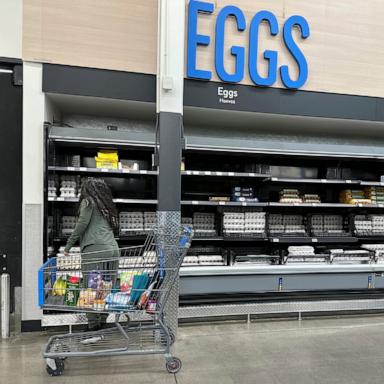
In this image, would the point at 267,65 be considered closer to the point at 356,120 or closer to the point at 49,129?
the point at 356,120

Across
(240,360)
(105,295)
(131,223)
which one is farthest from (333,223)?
(105,295)

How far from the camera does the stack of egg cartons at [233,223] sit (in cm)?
422

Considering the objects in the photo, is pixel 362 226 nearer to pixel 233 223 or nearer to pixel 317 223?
pixel 317 223

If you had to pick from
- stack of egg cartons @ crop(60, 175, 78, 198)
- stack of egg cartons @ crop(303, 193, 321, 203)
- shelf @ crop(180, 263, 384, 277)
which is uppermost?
stack of egg cartons @ crop(60, 175, 78, 198)

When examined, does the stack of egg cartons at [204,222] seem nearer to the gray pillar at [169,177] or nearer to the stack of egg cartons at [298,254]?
the gray pillar at [169,177]

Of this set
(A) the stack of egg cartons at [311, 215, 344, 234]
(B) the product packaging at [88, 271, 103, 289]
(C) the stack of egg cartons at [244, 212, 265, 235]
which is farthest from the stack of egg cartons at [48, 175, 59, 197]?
(A) the stack of egg cartons at [311, 215, 344, 234]

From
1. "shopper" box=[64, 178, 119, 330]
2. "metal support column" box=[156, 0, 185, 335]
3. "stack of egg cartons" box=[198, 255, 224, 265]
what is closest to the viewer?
"shopper" box=[64, 178, 119, 330]

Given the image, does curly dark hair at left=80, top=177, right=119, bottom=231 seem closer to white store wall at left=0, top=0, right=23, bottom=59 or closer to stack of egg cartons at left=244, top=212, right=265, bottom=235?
stack of egg cartons at left=244, top=212, right=265, bottom=235

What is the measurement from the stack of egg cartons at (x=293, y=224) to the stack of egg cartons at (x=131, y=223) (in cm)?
202

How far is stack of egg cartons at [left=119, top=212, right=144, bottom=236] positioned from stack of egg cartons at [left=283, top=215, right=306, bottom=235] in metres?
2.02

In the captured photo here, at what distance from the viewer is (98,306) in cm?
260

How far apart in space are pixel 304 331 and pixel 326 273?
86cm

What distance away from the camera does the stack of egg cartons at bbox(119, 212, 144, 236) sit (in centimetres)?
400

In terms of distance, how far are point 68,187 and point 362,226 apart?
401 centimetres
